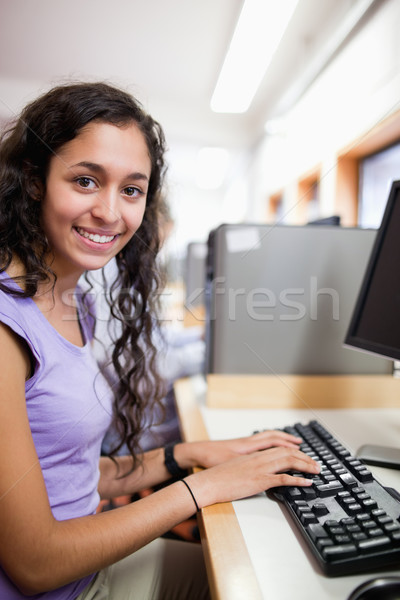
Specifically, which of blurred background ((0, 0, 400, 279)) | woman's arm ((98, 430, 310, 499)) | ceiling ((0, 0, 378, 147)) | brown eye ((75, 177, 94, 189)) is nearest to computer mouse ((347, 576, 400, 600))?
woman's arm ((98, 430, 310, 499))

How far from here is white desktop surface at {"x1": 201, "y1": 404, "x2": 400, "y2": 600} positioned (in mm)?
469

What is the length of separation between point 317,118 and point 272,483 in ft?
10.5

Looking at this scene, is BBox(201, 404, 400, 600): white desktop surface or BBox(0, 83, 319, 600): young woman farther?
BBox(0, 83, 319, 600): young woman

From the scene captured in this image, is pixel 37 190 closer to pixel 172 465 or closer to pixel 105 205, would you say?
pixel 105 205

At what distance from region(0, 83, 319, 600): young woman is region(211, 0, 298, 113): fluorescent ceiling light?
158 cm

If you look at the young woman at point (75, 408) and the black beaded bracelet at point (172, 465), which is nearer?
the young woman at point (75, 408)

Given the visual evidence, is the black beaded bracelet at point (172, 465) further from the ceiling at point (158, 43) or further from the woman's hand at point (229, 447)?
the ceiling at point (158, 43)

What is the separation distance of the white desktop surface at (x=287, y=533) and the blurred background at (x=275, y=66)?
65 cm

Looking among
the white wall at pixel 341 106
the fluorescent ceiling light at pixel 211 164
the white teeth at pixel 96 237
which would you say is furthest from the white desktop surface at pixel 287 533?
the fluorescent ceiling light at pixel 211 164

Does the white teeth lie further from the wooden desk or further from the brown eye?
the wooden desk

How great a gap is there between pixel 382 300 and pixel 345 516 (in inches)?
18.3

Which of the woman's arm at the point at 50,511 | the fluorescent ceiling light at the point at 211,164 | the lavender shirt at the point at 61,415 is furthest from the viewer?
the fluorescent ceiling light at the point at 211,164

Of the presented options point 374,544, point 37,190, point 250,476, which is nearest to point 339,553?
point 374,544

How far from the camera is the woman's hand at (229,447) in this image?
31.0 inches
